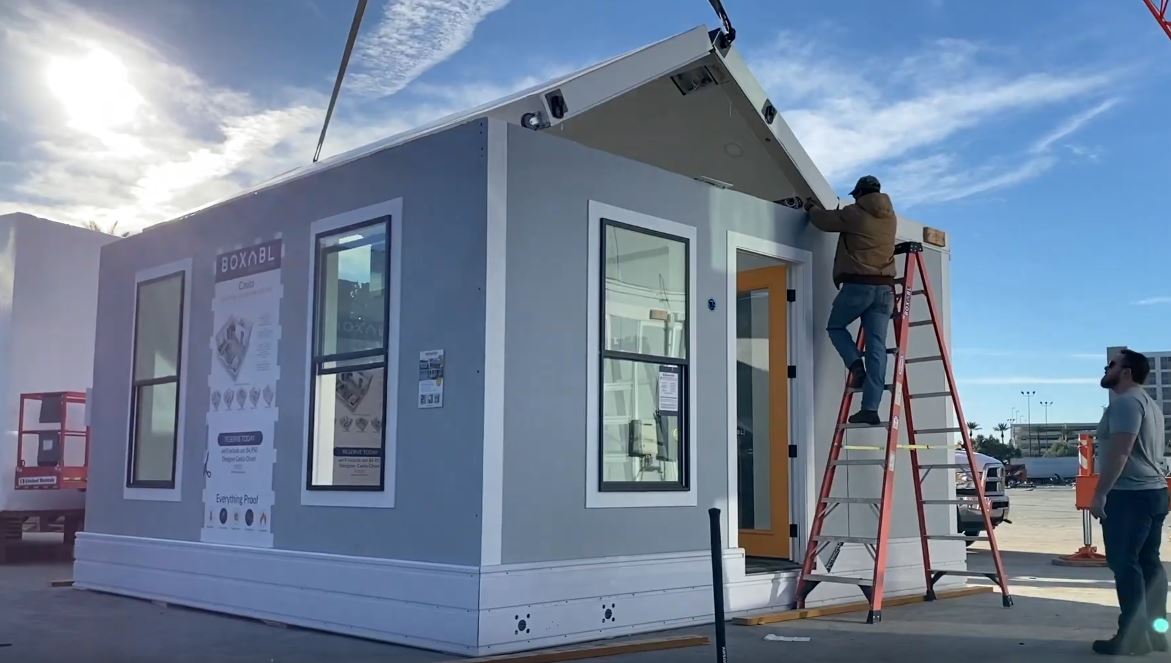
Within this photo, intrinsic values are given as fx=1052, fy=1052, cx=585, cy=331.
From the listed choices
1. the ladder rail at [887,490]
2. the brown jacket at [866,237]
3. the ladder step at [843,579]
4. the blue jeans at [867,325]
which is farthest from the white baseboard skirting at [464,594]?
the brown jacket at [866,237]

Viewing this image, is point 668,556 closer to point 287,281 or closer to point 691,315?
point 691,315

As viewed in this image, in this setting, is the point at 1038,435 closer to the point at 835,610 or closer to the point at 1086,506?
the point at 1086,506

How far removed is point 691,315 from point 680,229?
25.1 inches

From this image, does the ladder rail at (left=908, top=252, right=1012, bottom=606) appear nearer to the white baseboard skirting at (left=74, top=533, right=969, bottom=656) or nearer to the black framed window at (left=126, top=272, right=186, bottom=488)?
the white baseboard skirting at (left=74, top=533, right=969, bottom=656)

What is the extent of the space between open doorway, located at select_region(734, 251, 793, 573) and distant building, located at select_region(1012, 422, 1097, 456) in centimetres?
10072

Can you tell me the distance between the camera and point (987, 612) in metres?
8.24

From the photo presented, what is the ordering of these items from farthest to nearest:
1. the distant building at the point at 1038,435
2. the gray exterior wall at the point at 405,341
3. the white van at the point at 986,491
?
1. the distant building at the point at 1038,435
2. the white van at the point at 986,491
3. the gray exterior wall at the point at 405,341

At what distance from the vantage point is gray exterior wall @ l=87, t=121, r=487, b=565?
6.43m

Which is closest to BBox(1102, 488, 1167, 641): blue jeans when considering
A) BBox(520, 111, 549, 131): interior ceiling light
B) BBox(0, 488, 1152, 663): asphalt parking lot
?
BBox(0, 488, 1152, 663): asphalt parking lot

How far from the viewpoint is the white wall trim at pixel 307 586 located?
248 inches

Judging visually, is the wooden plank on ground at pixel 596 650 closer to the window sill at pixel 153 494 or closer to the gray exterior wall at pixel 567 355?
the gray exterior wall at pixel 567 355

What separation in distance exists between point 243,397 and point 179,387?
1127mm

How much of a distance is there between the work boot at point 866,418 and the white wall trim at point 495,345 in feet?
10.2

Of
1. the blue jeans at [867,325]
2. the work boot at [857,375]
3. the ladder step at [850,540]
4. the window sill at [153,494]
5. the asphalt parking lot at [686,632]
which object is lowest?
the asphalt parking lot at [686,632]
